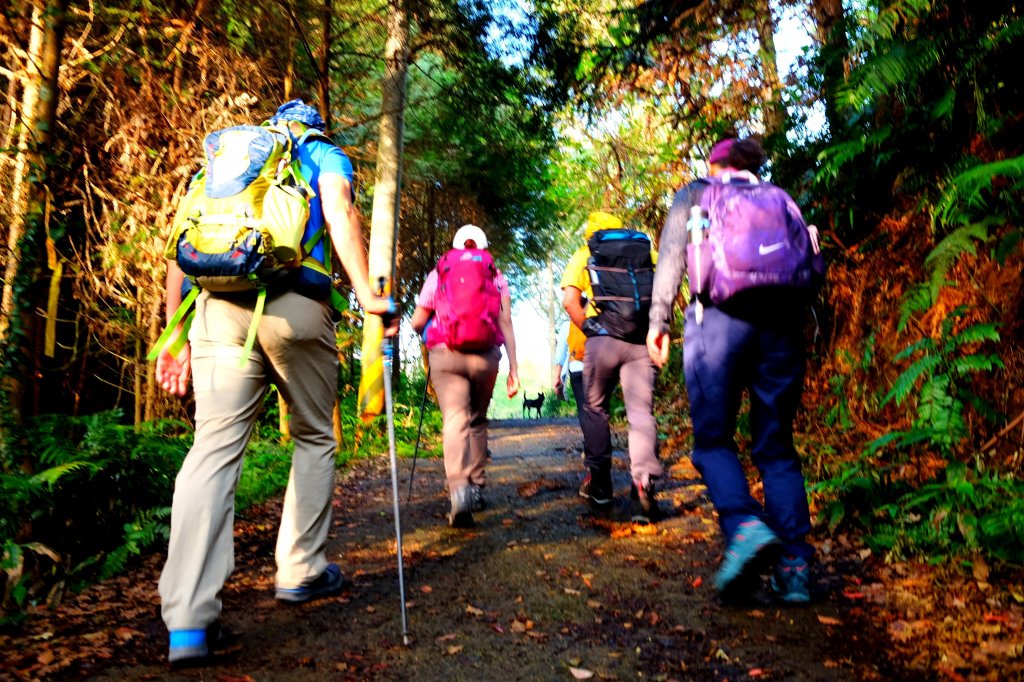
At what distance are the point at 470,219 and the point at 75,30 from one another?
1390 cm

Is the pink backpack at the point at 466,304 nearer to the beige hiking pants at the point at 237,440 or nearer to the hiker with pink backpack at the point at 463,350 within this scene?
the hiker with pink backpack at the point at 463,350

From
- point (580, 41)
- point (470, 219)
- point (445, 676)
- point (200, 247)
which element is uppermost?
point (470, 219)

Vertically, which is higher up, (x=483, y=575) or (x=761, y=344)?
(x=761, y=344)

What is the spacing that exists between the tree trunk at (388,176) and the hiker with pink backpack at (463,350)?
406cm

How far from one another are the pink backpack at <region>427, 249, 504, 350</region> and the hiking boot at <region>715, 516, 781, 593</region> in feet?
8.20

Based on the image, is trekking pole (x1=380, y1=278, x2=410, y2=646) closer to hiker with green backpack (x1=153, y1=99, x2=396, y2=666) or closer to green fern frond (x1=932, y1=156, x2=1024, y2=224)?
hiker with green backpack (x1=153, y1=99, x2=396, y2=666)

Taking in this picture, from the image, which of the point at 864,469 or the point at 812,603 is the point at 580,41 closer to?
the point at 864,469

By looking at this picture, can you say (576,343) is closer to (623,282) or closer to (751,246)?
(623,282)

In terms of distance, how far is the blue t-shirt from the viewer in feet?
11.0

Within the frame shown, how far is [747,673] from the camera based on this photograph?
279cm

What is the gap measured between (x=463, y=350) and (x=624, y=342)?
1.18 metres

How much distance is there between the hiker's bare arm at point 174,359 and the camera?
3.40m

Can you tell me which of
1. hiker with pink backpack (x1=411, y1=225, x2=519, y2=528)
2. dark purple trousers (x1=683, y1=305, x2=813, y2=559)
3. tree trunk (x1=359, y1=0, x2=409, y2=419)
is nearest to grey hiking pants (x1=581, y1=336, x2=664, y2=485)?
hiker with pink backpack (x1=411, y1=225, x2=519, y2=528)

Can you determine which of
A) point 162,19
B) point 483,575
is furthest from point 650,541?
point 162,19
